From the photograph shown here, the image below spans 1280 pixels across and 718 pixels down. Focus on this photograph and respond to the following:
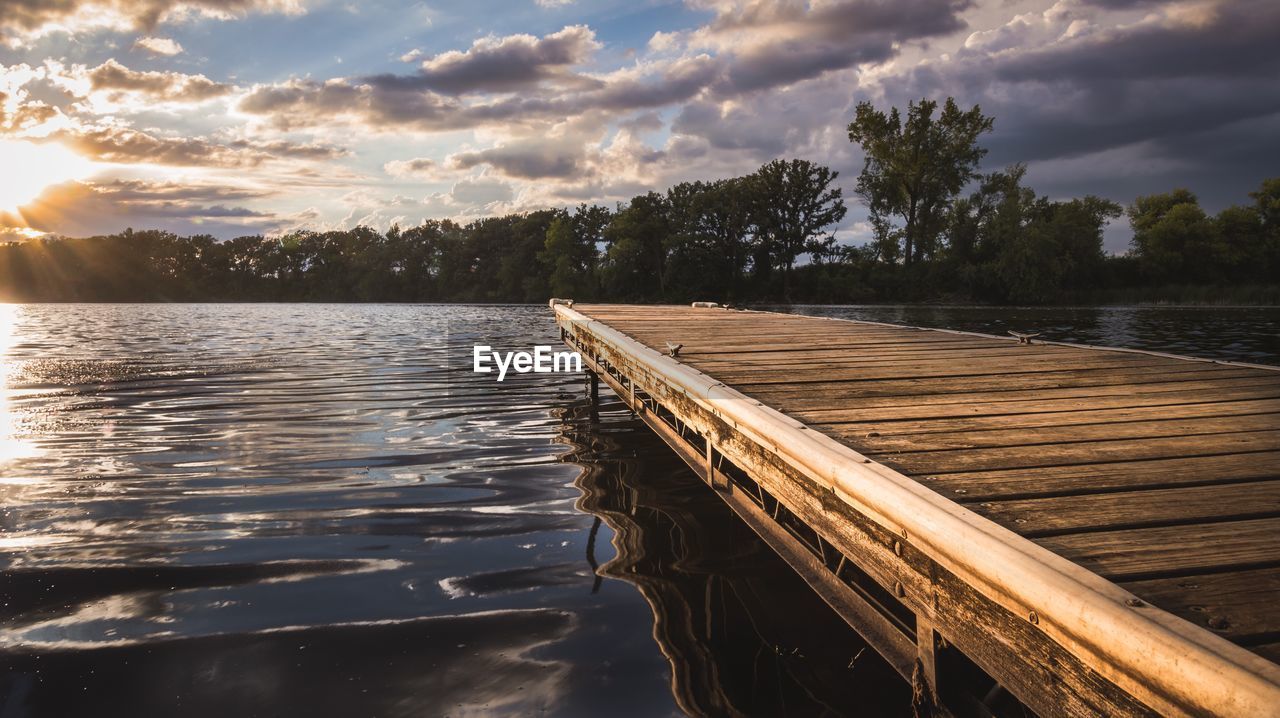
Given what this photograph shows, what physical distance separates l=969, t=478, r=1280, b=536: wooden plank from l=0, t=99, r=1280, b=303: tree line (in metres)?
53.2

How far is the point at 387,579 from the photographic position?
4.10m

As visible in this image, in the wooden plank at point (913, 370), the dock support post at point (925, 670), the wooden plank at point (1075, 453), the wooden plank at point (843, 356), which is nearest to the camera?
the dock support post at point (925, 670)

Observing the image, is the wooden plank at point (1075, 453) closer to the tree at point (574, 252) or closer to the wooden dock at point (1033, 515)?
the wooden dock at point (1033, 515)

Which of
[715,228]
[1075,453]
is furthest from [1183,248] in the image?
[1075,453]

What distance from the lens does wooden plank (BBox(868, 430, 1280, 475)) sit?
2.89m

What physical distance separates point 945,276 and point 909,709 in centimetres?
5772

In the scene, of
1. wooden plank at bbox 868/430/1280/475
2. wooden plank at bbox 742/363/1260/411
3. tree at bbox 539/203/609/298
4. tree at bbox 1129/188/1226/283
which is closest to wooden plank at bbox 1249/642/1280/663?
wooden plank at bbox 868/430/1280/475

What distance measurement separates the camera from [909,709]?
2.91m

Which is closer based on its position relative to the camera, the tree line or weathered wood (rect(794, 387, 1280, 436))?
weathered wood (rect(794, 387, 1280, 436))

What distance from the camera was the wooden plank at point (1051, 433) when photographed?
3.22 metres

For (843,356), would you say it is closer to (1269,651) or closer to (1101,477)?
(1101,477)

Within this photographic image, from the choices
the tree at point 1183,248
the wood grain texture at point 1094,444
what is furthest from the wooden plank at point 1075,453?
the tree at point 1183,248

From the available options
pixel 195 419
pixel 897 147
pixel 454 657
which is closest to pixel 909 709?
pixel 454 657

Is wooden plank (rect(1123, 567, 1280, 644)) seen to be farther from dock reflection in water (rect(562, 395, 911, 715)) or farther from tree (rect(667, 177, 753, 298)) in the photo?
tree (rect(667, 177, 753, 298))
